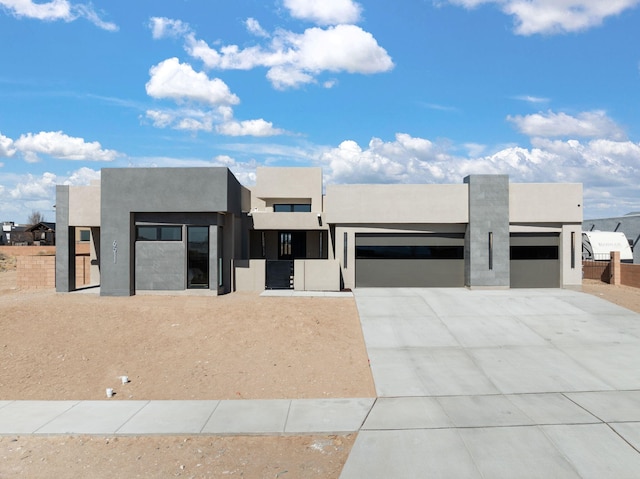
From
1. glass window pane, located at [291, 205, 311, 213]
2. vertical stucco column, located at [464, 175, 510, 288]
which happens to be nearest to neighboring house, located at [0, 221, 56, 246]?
glass window pane, located at [291, 205, 311, 213]

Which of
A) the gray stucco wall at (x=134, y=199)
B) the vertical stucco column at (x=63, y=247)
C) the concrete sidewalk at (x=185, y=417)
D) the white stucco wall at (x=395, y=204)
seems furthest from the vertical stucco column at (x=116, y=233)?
the concrete sidewalk at (x=185, y=417)

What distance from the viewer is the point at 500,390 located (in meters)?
9.32

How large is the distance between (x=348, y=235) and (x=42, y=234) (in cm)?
6186

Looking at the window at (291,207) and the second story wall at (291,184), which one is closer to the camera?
the second story wall at (291,184)

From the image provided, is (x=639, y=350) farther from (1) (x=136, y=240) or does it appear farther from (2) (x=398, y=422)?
(1) (x=136, y=240)

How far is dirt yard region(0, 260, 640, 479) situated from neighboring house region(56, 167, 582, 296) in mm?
1826

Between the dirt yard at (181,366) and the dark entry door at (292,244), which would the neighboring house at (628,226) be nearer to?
the dirt yard at (181,366)

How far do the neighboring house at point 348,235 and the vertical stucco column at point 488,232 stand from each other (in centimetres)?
5

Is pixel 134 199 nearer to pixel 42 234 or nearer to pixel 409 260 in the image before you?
pixel 409 260

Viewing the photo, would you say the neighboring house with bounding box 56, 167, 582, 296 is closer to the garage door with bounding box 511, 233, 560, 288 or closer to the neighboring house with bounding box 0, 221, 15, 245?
the garage door with bounding box 511, 233, 560, 288

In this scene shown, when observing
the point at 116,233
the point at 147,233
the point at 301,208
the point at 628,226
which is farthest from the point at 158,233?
the point at 628,226

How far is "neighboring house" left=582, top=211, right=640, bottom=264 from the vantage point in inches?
1512

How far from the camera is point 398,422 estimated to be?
25.4ft

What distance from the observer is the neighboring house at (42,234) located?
64875 millimetres
